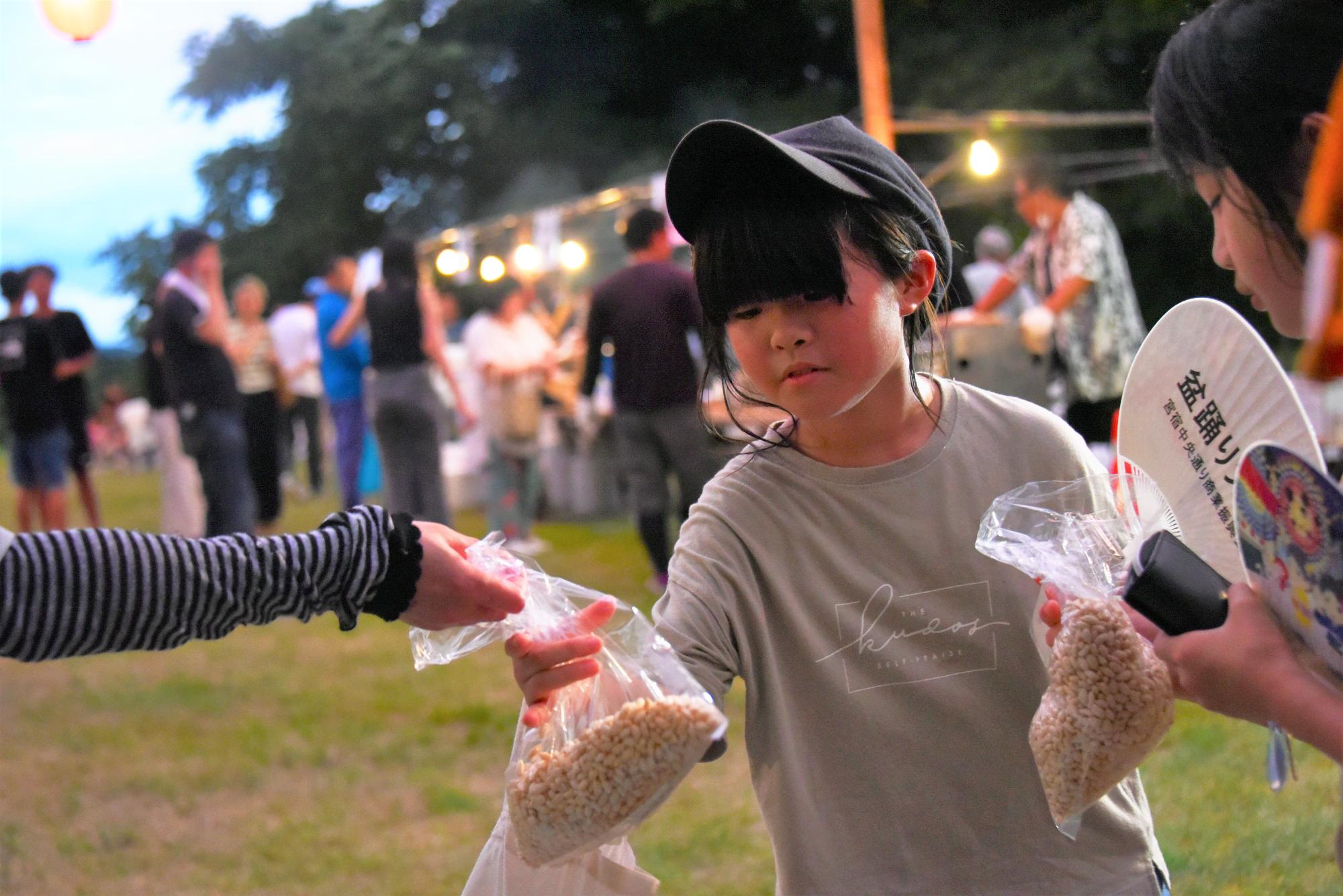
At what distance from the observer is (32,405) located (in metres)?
6.44

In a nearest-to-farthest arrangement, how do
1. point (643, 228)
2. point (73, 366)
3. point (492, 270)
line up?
point (643, 228) → point (73, 366) → point (492, 270)

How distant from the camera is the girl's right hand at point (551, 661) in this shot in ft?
4.06

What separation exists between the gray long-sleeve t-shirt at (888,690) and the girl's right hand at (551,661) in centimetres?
10

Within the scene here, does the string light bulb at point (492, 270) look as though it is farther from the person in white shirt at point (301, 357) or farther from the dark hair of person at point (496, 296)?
the dark hair of person at point (496, 296)

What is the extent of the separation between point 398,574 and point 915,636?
574 millimetres

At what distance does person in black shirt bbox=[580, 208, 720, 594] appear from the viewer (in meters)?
5.03

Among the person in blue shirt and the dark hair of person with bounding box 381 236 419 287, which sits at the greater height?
the dark hair of person with bounding box 381 236 419 287

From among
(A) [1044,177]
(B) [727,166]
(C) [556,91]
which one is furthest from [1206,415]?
(C) [556,91]

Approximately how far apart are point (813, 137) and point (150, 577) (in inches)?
32.8

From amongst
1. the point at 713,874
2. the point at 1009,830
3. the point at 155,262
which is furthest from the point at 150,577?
the point at 155,262

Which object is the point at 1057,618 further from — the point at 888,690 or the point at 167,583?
the point at 167,583

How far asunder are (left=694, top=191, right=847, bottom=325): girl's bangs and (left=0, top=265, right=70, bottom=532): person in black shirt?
6.07 meters

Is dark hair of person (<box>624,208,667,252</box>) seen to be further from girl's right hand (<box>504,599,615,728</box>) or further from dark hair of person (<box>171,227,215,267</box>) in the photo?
girl's right hand (<box>504,599,615,728</box>)

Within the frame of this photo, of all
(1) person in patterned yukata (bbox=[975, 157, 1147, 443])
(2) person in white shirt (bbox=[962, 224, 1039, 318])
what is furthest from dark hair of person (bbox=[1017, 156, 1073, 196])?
(2) person in white shirt (bbox=[962, 224, 1039, 318])
